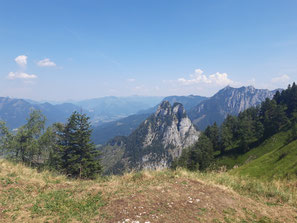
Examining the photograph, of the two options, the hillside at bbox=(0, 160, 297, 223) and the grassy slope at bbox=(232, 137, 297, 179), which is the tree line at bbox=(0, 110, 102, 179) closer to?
the hillside at bbox=(0, 160, 297, 223)

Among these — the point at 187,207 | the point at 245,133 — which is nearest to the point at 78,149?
the point at 187,207

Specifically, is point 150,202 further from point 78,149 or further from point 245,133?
point 245,133

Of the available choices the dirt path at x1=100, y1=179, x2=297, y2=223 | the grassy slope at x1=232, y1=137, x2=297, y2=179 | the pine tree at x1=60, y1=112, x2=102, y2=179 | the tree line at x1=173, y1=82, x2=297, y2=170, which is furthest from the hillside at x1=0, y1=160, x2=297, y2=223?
the tree line at x1=173, y1=82, x2=297, y2=170

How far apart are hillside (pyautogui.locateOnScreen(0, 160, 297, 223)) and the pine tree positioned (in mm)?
21610

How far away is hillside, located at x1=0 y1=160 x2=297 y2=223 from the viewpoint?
725 centimetres

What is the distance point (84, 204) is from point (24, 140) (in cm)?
3835

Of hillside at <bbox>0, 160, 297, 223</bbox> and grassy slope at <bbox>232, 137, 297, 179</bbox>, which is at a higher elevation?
hillside at <bbox>0, 160, 297, 223</bbox>

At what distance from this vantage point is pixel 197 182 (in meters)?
11.0

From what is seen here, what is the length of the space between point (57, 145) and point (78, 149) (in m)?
4.14

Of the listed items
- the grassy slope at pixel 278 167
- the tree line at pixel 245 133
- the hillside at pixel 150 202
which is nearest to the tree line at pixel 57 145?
the hillside at pixel 150 202

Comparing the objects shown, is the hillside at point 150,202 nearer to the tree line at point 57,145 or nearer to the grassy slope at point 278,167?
the grassy slope at point 278,167

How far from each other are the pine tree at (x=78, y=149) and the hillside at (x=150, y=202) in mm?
21610

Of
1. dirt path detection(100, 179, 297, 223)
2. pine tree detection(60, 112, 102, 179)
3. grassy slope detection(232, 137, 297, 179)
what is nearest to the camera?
dirt path detection(100, 179, 297, 223)

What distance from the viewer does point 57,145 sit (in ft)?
108
